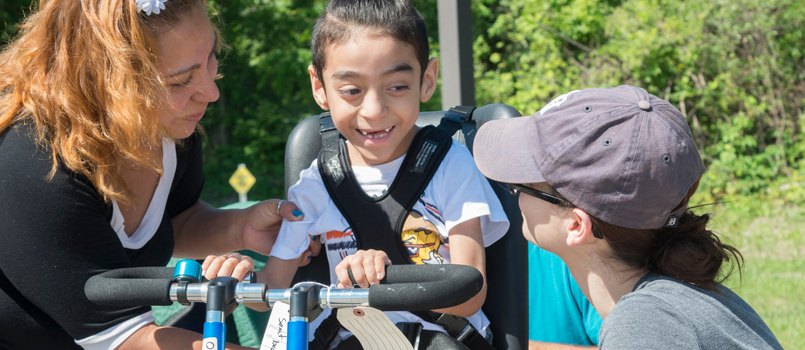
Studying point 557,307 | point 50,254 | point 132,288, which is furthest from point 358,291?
point 557,307

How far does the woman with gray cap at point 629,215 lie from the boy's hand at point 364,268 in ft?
1.28

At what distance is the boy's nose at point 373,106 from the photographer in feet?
5.76

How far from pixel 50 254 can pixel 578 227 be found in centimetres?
124

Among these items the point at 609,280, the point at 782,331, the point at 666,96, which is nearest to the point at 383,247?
the point at 609,280

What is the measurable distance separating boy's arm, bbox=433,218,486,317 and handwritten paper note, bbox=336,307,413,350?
0.52 m

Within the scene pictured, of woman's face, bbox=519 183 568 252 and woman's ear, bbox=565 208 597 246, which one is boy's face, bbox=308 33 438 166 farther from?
woman's ear, bbox=565 208 597 246

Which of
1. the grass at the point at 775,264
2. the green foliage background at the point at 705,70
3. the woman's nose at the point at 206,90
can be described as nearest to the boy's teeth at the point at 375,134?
the woman's nose at the point at 206,90

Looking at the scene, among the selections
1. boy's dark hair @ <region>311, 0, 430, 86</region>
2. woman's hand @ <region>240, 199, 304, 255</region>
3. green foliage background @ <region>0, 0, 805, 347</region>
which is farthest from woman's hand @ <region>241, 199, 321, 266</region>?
green foliage background @ <region>0, 0, 805, 347</region>

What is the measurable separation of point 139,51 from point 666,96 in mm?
7392

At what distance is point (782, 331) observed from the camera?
12.2 ft

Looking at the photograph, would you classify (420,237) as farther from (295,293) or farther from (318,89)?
(295,293)

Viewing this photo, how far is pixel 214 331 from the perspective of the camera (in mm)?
1051

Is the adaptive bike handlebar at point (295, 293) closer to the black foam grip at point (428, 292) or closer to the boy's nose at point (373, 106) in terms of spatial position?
the black foam grip at point (428, 292)

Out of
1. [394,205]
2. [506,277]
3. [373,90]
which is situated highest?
[373,90]
